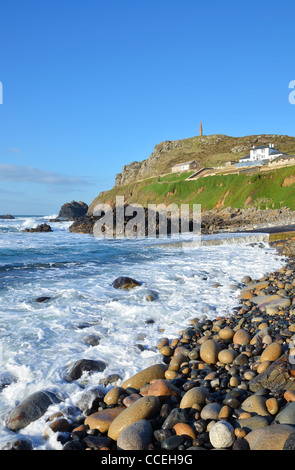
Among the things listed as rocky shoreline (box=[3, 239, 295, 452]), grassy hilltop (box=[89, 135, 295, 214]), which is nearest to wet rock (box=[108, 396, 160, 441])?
rocky shoreline (box=[3, 239, 295, 452])

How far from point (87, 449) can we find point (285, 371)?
3260 millimetres

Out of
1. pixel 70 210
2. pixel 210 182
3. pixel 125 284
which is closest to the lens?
pixel 125 284

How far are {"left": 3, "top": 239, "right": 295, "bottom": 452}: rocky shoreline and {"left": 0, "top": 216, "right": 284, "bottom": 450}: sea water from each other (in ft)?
1.05

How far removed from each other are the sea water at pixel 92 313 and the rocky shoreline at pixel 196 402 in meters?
Answer: 0.32

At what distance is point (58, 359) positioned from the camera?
6.45 metres

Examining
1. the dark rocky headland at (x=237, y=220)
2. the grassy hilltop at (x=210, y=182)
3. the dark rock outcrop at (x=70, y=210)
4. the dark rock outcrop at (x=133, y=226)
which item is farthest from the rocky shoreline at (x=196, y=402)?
the dark rock outcrop at (x=70, y=210)

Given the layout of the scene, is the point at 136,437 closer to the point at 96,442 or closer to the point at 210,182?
the point at 96,442

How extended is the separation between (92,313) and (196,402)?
536 cm

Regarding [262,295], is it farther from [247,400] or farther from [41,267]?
[41,267]

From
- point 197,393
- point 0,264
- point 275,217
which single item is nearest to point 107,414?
point 197,393

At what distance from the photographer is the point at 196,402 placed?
4.54 metres

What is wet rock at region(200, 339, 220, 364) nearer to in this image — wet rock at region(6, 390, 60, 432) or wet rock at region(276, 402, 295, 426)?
wet rock at region(276, 402, 295, 426)

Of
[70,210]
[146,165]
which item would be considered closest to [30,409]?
[70,210]

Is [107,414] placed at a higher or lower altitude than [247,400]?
lower
